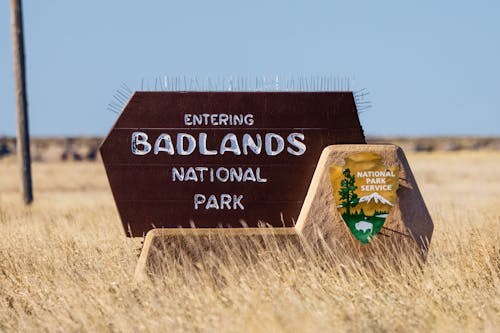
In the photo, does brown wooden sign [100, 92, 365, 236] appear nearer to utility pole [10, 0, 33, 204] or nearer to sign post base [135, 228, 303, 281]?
sign post base [135, 228, 303, 281]

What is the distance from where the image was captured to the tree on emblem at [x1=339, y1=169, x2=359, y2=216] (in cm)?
956

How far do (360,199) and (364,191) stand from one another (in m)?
0.09

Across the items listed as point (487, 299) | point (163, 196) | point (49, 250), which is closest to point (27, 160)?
point (49, 250)

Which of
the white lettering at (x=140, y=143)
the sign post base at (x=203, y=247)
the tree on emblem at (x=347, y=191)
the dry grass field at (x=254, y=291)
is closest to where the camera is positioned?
the dry grass field at (x=254, y=291)

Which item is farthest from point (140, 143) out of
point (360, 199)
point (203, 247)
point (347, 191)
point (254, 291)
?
point (254, 291)

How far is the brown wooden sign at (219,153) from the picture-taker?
9.80m

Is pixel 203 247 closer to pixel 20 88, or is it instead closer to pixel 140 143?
pixel 140 143

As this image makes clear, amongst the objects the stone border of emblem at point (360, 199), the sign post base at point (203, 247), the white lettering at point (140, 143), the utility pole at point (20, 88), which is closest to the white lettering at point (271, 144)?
the stone border of emblem at point (360, 199)

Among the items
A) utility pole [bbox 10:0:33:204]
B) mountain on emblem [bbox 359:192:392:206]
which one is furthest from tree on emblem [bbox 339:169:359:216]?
utility pole [bbox 10:0:33:204]

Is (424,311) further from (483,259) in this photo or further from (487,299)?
(483,259)

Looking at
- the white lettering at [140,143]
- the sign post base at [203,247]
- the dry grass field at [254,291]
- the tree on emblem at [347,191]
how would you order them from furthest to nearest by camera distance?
the white lettering at [140,143]
the tree on emblem at [347,191]
the sign post base at [203,247]
the dry grass field at [254,291]

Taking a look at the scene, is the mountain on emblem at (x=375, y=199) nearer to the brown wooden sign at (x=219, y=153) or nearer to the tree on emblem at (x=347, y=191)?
the tree on emblem at (x=347, y=191)

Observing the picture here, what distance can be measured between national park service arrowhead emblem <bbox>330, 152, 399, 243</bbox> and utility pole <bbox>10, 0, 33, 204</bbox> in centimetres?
1043

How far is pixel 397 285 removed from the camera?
877cm
